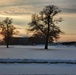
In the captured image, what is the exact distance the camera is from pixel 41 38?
69.5 m

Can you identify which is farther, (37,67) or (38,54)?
(38,54)

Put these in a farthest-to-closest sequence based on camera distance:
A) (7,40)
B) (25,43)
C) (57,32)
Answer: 1. (25,43)
2. (7,40)
3. (57,32)

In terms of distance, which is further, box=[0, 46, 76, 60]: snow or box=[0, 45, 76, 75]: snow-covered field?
box=[0, 46, 76, 60]: snow

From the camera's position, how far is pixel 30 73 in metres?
14.6

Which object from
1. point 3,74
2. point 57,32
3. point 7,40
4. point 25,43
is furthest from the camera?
point 25,43

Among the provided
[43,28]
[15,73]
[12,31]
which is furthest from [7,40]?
[15,73]

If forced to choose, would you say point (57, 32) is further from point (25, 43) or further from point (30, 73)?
point (25, 43)

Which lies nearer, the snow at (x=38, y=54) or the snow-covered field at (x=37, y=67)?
the snow-covered field at (x=37, y=67)

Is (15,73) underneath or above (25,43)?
above

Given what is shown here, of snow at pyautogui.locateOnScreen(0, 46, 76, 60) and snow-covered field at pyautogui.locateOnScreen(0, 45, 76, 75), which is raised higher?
snow-covered field at pyautogui.locateOnScreen(0, 45, 76, 75)

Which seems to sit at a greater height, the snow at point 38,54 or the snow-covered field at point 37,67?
the snow-covered field at point 37,67

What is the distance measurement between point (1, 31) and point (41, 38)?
28.5 meters

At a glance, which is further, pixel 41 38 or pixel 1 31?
pixel 1 31

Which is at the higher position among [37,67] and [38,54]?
[37,67]
